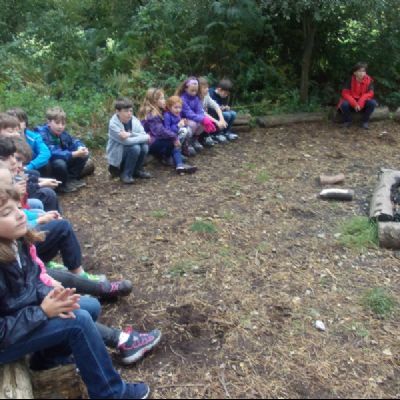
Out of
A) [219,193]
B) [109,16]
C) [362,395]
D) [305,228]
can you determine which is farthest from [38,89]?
[362,395]

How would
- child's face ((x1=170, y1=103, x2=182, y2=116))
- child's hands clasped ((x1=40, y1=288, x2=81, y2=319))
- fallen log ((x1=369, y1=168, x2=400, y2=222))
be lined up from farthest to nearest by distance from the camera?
1. child's face ((x1=170, y1=103, x2=182, y2=116))
2. fallen log ((x1=369, y1=168, x2=400, y2=222))
3. child's hands clasped ((x1=40, y1=288, x2=81, y2=319))

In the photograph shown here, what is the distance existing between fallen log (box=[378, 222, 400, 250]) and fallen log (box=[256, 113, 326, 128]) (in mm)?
4013

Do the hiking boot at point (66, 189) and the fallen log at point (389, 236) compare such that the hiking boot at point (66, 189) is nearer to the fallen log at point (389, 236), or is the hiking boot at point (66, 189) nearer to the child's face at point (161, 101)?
the child's face at point (161, 101)

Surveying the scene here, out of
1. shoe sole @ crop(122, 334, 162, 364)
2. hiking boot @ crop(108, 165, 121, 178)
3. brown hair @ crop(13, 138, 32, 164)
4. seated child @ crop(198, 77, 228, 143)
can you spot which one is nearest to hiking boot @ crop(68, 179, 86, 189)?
Result: hiking boot @ crop(108, 165, 121, 178)

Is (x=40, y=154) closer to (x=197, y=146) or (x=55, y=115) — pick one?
(x=55, y=115)

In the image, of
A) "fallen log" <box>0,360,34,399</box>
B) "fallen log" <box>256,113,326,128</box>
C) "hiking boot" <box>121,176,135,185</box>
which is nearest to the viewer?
"fallen log" <box>0,360,34,399</box>

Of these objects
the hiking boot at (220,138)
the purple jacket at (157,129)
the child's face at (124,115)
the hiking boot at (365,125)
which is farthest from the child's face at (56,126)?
the hiking boot at (365,125)

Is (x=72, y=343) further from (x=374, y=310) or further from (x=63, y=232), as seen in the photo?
(x=374, y=310)

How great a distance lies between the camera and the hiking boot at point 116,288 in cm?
359

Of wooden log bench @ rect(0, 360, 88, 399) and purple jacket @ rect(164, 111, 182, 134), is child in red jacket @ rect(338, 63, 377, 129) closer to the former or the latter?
purple jacket @ rect(164, 111, 182, 134)

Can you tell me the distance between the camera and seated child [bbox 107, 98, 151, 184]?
228 inches

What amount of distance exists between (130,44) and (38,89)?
1.90 meters

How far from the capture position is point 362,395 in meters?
2.85

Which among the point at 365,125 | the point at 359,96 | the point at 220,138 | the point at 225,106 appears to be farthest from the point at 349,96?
the point at 220,138
